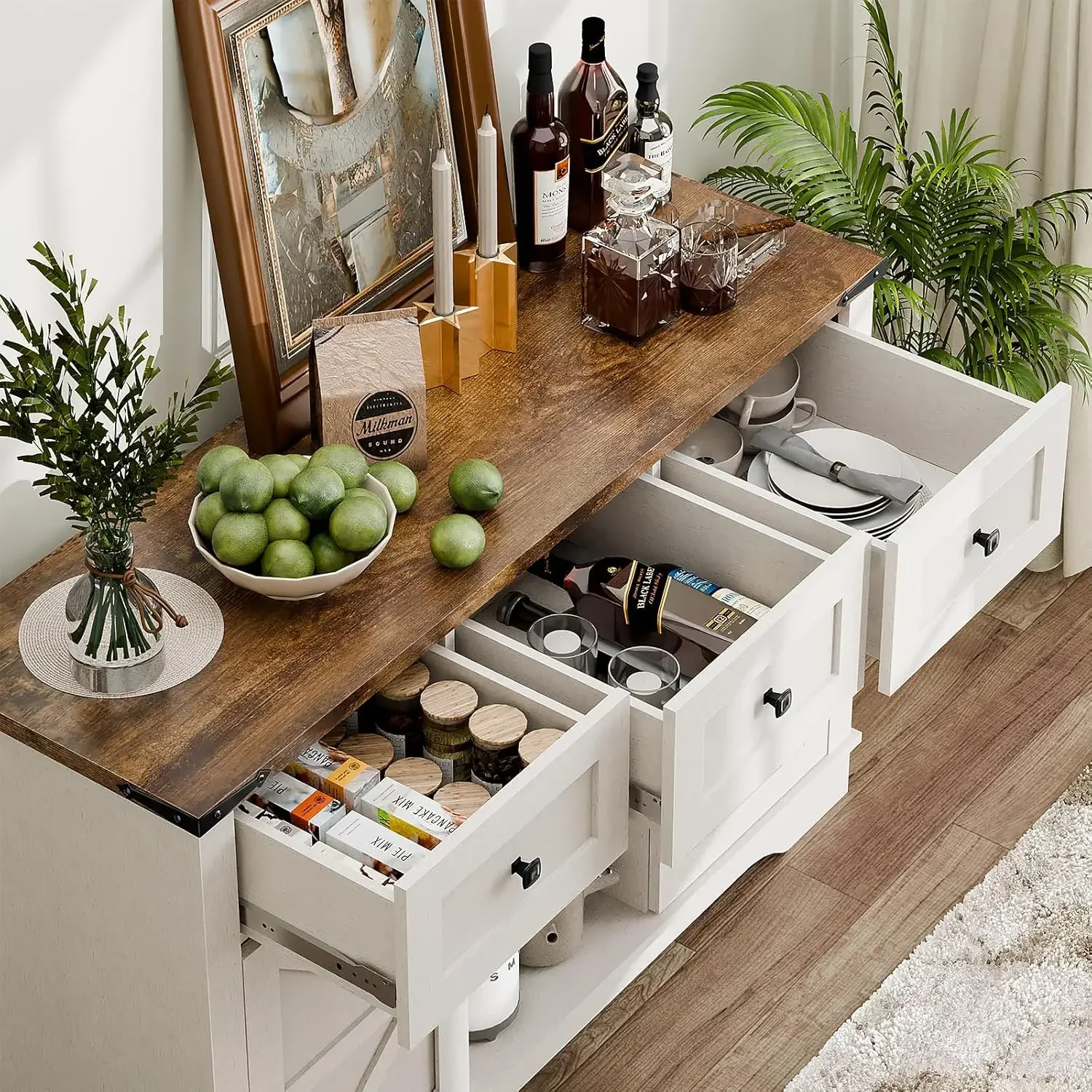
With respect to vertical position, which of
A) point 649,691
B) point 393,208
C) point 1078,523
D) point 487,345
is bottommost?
point 1078,523

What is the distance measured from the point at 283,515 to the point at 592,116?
775 mm

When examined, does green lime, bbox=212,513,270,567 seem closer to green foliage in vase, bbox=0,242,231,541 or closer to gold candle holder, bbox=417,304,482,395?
green foliage in vase, bbox=0,242,231,541

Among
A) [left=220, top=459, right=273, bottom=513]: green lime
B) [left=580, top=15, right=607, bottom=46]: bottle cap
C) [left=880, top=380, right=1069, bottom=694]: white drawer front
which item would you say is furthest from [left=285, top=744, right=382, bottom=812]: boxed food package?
[left=580, top=15, right=607, bottom=46]: bottle cap

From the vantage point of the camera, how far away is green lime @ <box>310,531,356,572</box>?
5.23ft

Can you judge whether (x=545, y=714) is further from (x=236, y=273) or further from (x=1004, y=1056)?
(x=1004, y=1056)

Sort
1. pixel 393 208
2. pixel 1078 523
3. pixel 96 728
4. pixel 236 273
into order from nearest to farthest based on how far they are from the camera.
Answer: pixel 96 728, pixel 236 273, pixel 393 208, pixel 1078 523

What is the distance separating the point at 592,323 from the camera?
2020mm

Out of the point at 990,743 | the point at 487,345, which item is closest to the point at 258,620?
the point at 487,345

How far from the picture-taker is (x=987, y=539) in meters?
1.89

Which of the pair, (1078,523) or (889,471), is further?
(1078,523)

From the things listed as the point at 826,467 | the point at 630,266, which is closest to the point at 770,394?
the point at 826,467

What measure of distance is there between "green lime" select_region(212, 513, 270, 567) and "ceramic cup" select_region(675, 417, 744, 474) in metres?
0.66

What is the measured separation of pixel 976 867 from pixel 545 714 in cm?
95

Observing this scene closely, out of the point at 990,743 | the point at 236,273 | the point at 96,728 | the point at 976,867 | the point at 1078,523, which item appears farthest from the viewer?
the point at 1078,523
